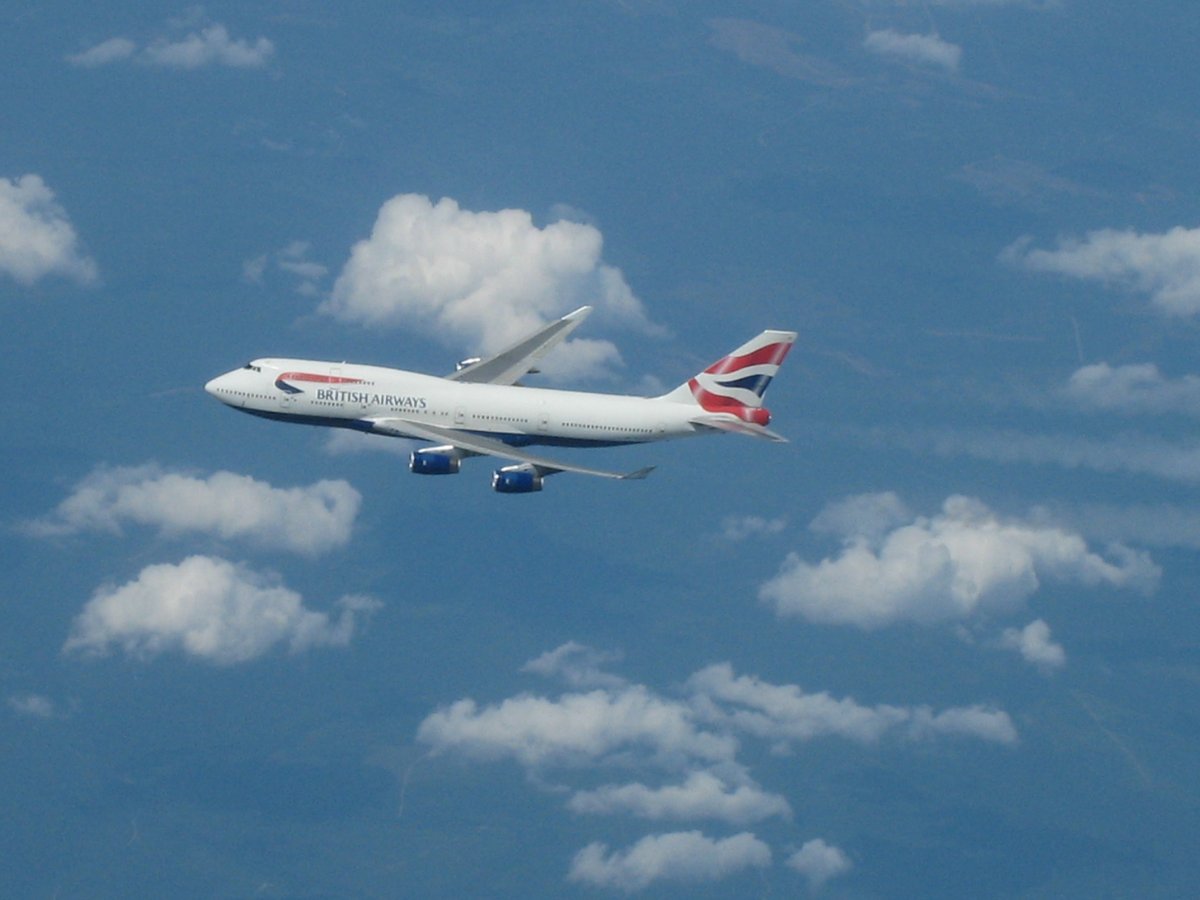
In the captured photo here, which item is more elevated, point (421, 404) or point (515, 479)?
point (421, 404)

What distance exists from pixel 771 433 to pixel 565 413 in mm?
16581

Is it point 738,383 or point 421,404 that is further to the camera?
point 738,383

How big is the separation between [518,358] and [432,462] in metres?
15.2

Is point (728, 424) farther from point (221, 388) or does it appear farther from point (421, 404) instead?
point (221, 388)

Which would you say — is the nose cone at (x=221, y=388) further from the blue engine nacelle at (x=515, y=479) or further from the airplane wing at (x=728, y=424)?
the airplane wing at (x=728, y=424)

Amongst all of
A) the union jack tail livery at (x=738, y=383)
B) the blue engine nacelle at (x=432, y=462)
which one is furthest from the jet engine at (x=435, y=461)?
the union jack tail livery at (x=738, y=383)

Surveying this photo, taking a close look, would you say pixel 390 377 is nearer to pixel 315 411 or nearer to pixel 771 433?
pixel 315 411

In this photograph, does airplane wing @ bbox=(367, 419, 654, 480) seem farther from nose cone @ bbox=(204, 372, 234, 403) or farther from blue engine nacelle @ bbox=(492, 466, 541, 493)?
nose cone @ bbox=(204, 372, 234, 403)

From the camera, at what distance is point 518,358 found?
147875mm

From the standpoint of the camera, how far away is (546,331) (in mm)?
148250

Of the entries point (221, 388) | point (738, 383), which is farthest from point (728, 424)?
point (221, 388)

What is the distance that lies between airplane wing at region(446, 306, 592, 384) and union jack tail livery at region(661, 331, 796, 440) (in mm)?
12461

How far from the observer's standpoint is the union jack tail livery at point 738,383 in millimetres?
142250

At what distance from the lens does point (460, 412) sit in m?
139
